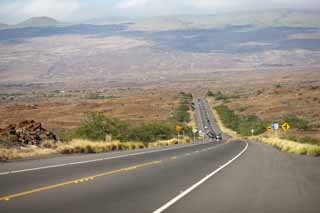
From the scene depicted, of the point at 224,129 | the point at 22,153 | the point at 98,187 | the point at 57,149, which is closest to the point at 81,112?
the point at 224,129

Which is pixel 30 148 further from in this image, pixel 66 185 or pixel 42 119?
pixel 42 119

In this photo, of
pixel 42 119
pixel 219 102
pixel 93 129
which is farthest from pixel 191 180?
pixel 219 102

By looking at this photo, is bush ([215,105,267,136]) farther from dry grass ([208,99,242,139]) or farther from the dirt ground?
the dirt ground

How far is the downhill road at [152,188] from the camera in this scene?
11859mm

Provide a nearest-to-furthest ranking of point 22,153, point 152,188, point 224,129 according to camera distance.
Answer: point 152,188 < point 22,153 < point 224,129

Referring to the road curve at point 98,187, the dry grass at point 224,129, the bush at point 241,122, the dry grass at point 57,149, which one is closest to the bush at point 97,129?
the dry grass at point 57,149

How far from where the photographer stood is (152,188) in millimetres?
14656

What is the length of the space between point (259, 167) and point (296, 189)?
6.93m

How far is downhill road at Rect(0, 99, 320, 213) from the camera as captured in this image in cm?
1186

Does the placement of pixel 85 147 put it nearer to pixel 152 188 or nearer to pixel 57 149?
pixel 57 149

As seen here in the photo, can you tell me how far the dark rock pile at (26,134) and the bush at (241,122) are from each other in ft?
194

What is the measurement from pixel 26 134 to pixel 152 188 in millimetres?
17533

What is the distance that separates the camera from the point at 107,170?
18.6m

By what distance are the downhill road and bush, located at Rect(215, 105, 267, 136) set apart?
7022 centimetres
